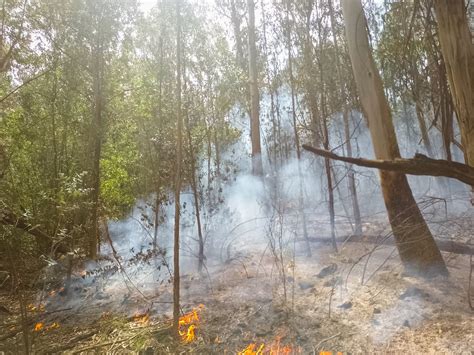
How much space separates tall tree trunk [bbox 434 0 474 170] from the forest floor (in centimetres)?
152

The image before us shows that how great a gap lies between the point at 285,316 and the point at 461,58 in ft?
12.5

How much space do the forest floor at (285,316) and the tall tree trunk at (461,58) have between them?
1518 mm

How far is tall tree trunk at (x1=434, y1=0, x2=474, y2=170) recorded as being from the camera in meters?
1.93

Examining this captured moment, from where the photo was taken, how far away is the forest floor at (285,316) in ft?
12.6

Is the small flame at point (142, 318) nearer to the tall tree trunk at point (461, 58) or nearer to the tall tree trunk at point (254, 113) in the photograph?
the tall tree trunk at point (461, 58)

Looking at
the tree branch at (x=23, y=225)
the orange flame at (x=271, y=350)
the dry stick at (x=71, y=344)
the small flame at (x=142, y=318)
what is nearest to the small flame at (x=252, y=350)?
the orange flame at (x=271, y=350)

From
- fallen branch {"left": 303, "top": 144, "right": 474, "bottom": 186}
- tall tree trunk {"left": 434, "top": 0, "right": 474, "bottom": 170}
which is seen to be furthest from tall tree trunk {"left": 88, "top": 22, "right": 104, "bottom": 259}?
tall tree trunk {"left": 434, "top": 0, "right": 474, "bottom": 170}

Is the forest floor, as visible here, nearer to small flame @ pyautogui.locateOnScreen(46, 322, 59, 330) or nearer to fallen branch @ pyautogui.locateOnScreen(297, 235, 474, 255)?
small flame @ pyautogui.locateOnScreen(46, 322, 59, 330)

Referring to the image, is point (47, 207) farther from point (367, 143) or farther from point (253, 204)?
point (367, 143)

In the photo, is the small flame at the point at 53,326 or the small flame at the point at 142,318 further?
the small flame at the point at 53,326

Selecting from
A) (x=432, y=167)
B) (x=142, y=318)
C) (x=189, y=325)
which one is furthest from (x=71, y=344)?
(x=432, y=167)

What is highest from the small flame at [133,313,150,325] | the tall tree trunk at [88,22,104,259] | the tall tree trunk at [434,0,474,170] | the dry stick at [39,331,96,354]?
the tall tree trunk at [88,22,104,259]

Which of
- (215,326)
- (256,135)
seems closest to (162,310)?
(215,326)

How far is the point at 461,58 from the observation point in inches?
77.5
